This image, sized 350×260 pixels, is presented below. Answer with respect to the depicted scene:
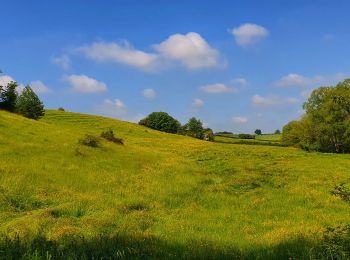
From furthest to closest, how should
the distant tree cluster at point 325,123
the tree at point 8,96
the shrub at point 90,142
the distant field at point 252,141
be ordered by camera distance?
the distant field at point 252,141, the distant tree cluster at point 325,123, the tree at point 8,96, the shrub at point 90,142

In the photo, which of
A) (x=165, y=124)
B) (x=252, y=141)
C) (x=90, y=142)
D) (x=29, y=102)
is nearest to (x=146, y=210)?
(x=90, y=142)

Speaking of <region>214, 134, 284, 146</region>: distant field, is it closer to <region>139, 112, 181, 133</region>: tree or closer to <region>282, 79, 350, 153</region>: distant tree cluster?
<region>139, 112, 181, 133</region>: tree

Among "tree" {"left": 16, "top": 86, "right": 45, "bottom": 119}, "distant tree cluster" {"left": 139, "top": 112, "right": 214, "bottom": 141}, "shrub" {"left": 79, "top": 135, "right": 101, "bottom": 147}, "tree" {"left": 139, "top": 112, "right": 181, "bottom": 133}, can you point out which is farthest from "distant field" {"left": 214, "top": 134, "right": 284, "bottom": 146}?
"shrub" {"left": 79, "top": 135, "right": 101, "bottom": 147}

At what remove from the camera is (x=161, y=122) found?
144 metres

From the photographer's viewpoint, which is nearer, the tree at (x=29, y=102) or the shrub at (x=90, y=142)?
the shrub at (x=90, y=142)

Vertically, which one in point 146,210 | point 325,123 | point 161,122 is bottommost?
point 146,210

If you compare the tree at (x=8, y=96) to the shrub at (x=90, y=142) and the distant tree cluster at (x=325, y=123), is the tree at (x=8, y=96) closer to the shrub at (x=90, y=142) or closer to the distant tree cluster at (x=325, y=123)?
the shrub at (x=90, y=142)

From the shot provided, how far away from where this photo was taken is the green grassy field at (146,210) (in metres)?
9.95

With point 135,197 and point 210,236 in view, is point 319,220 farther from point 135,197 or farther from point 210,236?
point 135,197

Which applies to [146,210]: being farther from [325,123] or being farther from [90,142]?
[325,123]

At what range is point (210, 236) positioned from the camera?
1352 cm

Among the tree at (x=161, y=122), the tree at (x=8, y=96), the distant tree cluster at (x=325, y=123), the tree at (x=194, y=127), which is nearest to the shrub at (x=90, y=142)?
the tree at (x=8, y=96)

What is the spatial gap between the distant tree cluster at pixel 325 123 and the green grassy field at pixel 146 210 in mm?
49014

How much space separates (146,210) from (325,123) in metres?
68.6
